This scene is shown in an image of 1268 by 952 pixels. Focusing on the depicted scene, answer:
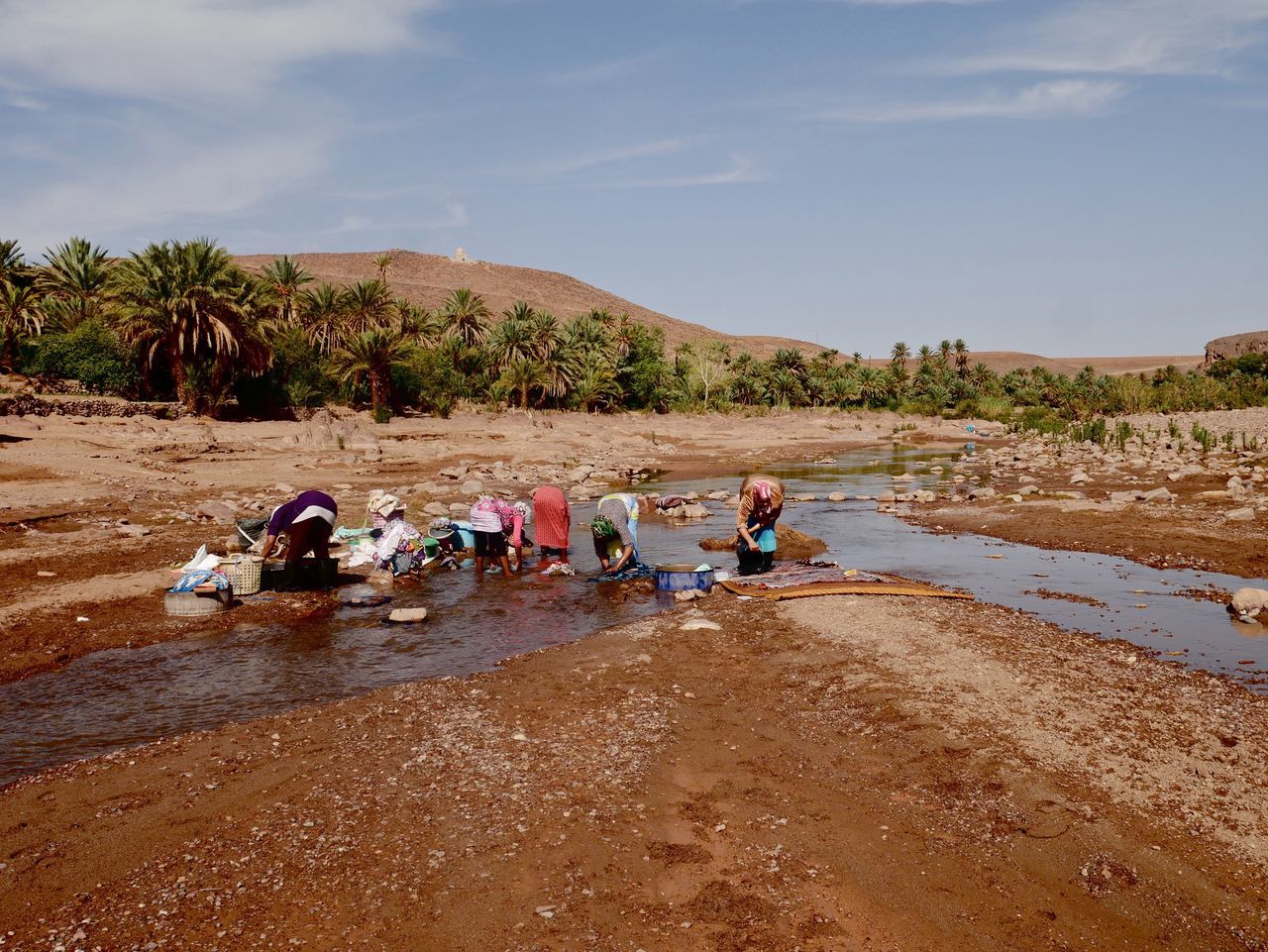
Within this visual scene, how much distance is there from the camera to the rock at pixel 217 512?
16.8 meters

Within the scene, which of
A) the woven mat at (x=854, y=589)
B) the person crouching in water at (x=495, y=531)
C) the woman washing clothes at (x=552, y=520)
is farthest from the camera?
the woman washing clothes at (x=552, y=520)

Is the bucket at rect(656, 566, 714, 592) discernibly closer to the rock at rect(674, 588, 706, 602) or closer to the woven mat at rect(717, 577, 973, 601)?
the rock at rect(674, 588, 706, 602)

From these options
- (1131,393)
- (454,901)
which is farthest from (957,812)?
(1131,393)

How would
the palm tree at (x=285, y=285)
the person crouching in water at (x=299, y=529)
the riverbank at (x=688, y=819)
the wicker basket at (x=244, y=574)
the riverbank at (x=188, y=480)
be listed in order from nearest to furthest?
the riverbank at (x=688, y=819) → the riverbank at (x=188, y=480) → the wicker basket at (x=244, y=574) → the person crouching in water at (x=299, y=529) → the palm tree at (x=285, y=285)

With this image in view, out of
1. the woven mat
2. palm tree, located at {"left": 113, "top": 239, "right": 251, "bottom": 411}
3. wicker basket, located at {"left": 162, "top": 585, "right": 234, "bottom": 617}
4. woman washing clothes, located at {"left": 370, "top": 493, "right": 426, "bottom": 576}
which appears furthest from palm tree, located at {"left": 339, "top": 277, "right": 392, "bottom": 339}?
the woven mat

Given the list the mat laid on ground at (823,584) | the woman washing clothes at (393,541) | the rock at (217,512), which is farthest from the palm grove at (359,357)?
the mat laid on ground at (823,584)

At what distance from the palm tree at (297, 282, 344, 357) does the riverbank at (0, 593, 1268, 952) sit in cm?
3750

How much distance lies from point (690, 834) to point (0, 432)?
23292 mm

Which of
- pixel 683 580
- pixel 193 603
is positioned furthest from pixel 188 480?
pixel 683 580

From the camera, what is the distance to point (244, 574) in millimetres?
11219

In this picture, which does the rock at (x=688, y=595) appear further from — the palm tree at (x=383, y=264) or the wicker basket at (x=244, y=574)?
the palm tree at (x=383, y=264)

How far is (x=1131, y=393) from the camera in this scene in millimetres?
51656

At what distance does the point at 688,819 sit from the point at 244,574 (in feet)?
27.4

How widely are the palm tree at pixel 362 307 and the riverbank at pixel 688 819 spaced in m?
38.1
